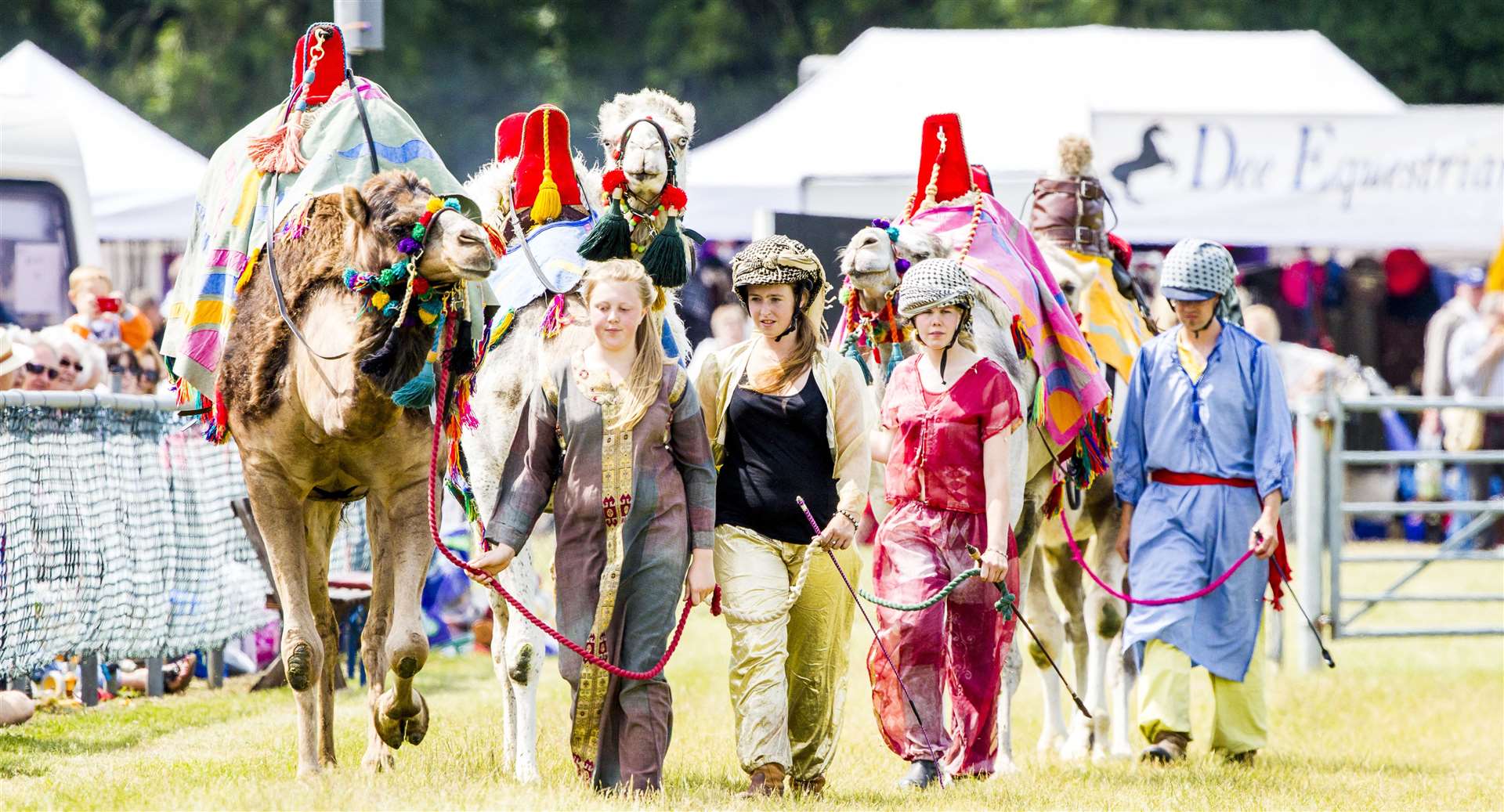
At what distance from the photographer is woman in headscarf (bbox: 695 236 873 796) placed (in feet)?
21.6

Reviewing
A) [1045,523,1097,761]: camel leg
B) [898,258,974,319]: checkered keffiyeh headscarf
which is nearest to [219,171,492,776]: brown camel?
[898,258,974,319]: checkered keffiyeh headscarf

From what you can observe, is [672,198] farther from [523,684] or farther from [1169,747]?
[1169,747]

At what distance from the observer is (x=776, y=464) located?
6699mm

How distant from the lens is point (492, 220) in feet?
25.8

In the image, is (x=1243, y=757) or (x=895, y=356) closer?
(x=895, y=356)

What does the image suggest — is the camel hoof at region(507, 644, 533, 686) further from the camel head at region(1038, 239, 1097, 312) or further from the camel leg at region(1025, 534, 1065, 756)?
the camel head at region(1038, 239, 1097, 312)

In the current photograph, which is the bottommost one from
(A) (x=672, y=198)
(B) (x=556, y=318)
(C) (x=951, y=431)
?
(C) (x=951, y=431)

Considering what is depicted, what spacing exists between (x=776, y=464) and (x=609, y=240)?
0.98m

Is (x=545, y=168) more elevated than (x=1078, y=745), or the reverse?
(x=545, y=168)

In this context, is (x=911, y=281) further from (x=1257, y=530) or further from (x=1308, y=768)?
(x=1308, y=768)

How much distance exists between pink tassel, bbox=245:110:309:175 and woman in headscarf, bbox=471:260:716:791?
1.38m

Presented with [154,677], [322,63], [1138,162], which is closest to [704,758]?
[322,63]

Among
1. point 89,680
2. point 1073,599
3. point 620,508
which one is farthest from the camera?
point 1073,599

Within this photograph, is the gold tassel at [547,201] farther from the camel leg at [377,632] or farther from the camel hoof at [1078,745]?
the camel hoof at [1078,745]
